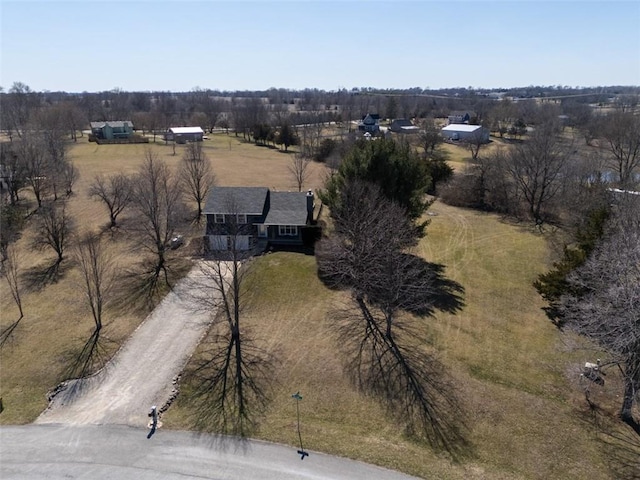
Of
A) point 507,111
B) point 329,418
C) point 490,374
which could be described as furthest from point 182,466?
point 507,111

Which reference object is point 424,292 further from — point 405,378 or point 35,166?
point 35,166

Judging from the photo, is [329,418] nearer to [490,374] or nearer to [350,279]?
[490,374]

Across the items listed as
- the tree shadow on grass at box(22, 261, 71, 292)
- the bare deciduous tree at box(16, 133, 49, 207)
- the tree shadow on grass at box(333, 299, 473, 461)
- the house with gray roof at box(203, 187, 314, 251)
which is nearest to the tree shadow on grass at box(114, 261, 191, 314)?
the house with gray roof at box(203, 187, 314, 251)

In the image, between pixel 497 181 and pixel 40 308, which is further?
pixel 497 181

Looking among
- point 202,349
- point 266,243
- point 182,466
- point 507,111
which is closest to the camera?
point 182,466

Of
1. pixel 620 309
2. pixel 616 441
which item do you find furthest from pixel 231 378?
pixel 620 309
